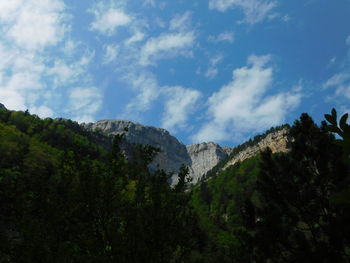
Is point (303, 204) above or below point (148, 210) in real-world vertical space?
above

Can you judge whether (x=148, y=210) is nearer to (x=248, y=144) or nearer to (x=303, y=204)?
(x=303, y=204)

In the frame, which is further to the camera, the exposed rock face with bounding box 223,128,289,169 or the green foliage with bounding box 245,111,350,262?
the exposed rock face with bounding box 223,128,289,169

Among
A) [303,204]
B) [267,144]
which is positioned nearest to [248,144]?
[267,144]

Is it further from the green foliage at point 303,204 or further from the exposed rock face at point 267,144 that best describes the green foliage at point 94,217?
the exposed rock face at point 267,144

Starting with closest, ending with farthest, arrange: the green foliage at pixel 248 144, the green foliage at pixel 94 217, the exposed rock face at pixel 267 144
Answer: the green foliage at pixel 94 217 → the exposed rock face at pixel 267 144 → the green foliage at pixel 248 144

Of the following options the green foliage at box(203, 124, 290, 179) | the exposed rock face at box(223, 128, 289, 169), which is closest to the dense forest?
the exposed rock face at box(223, 128, 289, 169)

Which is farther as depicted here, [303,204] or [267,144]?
[267,144]

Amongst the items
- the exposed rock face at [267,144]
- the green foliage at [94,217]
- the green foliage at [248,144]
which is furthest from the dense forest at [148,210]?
the green foliage at [248,144]

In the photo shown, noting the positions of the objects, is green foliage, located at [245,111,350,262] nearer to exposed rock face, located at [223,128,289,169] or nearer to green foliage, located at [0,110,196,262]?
green foliage, located at [0,110,196,262]

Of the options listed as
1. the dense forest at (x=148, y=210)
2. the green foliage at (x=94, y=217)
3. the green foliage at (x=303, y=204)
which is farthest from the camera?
the green foliage at (x=303, y=204)

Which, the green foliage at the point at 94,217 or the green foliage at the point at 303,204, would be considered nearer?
the green foliage at the point at 94,217

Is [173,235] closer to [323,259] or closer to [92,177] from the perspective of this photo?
[92,177]

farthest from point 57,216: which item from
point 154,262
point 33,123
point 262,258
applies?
point 33,123

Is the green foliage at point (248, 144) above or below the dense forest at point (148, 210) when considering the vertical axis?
above
